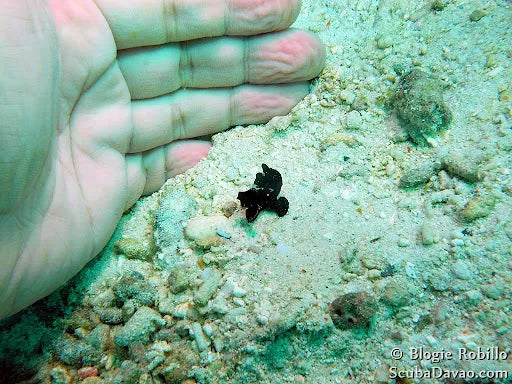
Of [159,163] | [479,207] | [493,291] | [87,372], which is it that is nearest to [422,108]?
[479,207]

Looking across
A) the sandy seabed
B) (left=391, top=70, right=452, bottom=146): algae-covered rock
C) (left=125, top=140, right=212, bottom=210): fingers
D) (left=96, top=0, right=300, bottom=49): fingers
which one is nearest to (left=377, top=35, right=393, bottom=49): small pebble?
the sandy seabed

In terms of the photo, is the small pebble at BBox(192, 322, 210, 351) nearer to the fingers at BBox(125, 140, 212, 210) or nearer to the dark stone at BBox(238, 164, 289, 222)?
the dark stone at BBox(238, 164, 289, 222)

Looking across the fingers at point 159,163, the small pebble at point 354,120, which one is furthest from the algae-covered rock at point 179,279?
the small pebble at point 354,120

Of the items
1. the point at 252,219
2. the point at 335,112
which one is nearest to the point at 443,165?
the point at 335,112

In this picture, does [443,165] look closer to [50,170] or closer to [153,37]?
[153,37]

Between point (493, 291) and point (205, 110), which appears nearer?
point (493, 291)

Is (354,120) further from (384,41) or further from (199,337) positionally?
(199,337)

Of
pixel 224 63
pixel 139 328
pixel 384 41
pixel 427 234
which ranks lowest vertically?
pixel 139 328

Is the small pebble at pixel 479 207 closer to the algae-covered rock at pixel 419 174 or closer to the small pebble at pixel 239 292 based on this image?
the algae-covered rock at pixel 419 174
